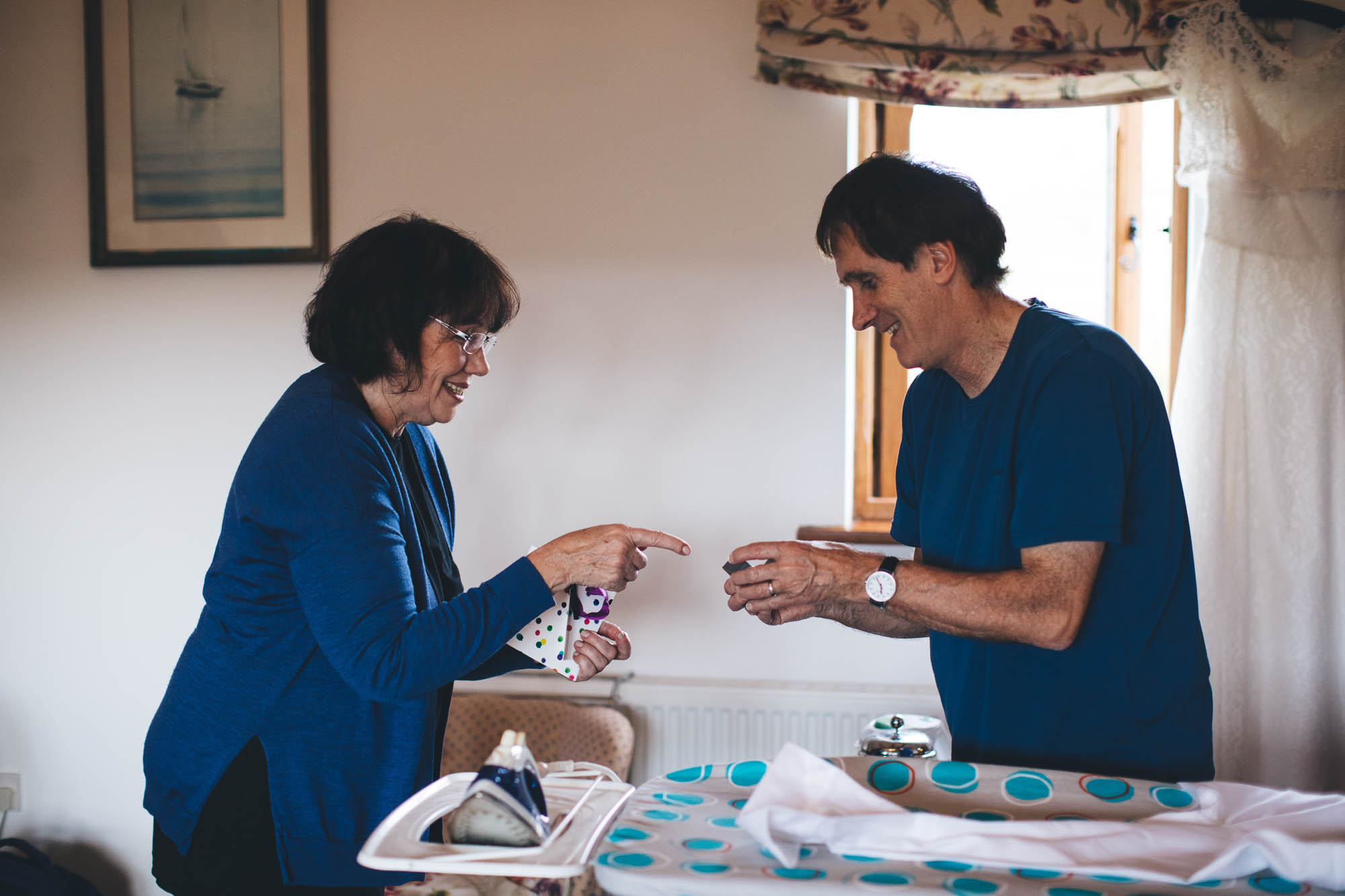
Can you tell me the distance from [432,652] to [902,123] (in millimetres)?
1821

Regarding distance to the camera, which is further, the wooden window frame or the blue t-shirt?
the wooden window frame

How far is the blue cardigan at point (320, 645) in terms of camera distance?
120 centimetres

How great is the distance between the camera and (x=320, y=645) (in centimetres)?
123

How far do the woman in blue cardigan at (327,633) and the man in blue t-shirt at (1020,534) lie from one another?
1.23ft

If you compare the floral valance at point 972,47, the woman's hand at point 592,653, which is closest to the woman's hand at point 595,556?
the woman's hand at point 592,653

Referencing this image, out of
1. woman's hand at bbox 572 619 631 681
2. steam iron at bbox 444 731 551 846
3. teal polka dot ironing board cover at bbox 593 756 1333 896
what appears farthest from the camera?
woman's hand at bbox 572 619 631 681

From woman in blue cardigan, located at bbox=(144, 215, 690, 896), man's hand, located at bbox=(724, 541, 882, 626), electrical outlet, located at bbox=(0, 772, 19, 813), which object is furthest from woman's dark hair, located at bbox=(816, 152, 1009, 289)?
electrical outlet, located at bbox=(0, 772, 19, 813)

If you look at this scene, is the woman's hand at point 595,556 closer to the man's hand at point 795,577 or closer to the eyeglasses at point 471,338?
the man's hand at point 795,577

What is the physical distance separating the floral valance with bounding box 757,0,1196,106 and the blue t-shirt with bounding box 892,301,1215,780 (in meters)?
1.04

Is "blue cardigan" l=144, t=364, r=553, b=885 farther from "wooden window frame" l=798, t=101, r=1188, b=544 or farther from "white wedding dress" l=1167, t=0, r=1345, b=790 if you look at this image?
"white wedding dress" l=1167, t=0, r=1345, b=790

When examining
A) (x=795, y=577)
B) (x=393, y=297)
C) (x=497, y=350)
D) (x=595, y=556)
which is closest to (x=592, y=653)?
(x=595, y=556)

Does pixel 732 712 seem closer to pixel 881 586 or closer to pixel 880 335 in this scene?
pixel 880 335

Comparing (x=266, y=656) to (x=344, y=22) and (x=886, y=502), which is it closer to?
(x=886, y=502)

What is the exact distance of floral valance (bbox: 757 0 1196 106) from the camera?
2.07 meters
